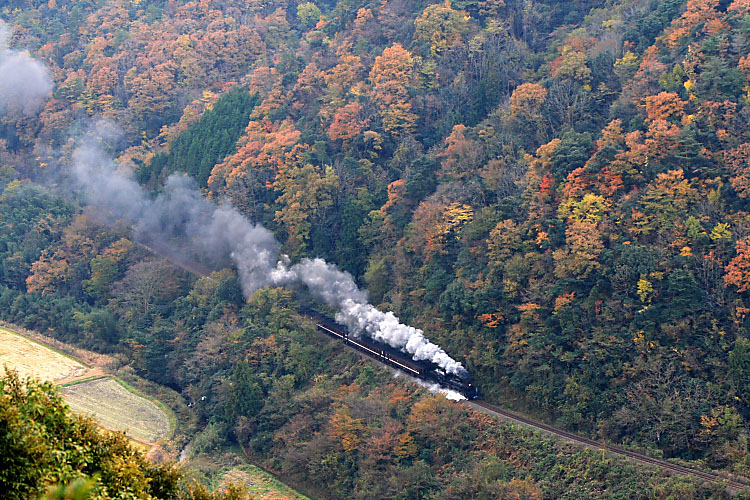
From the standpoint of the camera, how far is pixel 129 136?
6744 centimetres

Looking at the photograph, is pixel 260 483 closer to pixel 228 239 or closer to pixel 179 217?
pixel 228 239

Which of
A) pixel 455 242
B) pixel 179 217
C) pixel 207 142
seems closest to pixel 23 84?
pixel 207 142

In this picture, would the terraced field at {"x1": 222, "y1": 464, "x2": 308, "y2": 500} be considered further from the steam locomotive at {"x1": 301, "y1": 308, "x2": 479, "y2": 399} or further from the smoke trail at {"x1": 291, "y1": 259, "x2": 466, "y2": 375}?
the smoke trail at {"x1": 291, "y1": 259, "x2": 466, "y2": 375}

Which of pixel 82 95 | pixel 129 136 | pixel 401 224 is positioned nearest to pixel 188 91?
pixel 129 136

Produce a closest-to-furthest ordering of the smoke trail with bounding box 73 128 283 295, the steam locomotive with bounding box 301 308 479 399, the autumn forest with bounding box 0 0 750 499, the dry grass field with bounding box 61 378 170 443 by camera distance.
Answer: the autumn forest with bounding box 0 0 750 499 < the steam locomotive with bounding box 301 308 479 399 < the dry grass field with bounding box 61 378 170 443 < the smoke trail with bounding box 73 128 283 295

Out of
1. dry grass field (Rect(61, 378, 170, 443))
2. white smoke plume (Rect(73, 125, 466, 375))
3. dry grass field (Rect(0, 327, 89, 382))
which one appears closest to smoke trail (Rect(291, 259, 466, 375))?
white smoke plume (Rect(73, 125, 466, 375))

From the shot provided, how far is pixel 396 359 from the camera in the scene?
125ft

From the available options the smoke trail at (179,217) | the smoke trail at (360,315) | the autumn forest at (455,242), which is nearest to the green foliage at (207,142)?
the autumn forest at (455,242)

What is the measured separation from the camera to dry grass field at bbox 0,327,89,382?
4372 cm

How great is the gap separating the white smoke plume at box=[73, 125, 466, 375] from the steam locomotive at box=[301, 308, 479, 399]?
12.7 inches

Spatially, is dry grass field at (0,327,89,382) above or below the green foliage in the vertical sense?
below

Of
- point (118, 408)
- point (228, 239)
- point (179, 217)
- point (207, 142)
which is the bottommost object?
point (118, 408)

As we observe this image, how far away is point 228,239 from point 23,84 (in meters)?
35.6

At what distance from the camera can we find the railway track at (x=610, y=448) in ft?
90.4
